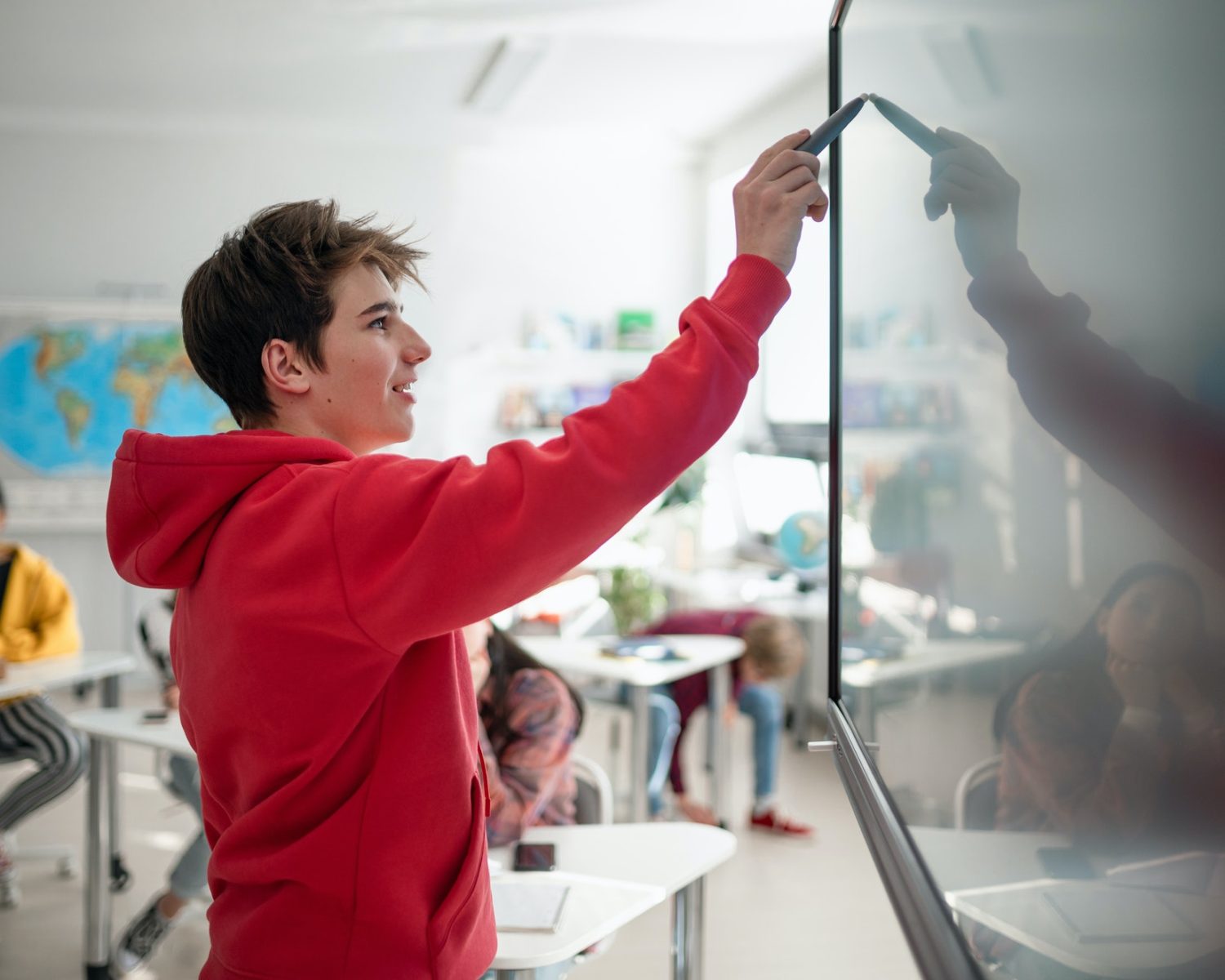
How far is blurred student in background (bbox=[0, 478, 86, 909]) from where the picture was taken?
3512 mm

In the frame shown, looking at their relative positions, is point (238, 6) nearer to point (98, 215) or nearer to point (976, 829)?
point (98, 215)

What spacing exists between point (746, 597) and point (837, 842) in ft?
4.68

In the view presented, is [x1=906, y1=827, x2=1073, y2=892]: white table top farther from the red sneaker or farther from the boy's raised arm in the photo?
the red sneaker

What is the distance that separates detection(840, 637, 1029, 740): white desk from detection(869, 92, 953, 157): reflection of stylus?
41 cm

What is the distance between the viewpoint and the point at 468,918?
110 cm

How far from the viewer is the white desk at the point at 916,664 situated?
78 centimetres

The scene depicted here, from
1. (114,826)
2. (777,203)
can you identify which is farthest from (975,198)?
(114,826)

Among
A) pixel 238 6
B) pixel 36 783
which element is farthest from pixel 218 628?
pixel 238 6

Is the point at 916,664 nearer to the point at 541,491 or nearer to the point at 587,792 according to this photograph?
the point at 541,491

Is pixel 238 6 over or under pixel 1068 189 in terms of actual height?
over

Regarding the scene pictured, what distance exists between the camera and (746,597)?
5.25 metres

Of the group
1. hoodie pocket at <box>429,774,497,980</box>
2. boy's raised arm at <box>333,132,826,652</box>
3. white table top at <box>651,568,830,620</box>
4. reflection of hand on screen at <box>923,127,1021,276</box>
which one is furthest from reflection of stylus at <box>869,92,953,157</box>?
white table top at <box>651,568,830,620</box>

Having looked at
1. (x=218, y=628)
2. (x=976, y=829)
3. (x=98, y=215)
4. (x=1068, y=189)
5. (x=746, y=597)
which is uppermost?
(x=98, y=215)

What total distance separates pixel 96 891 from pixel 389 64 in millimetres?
3939
